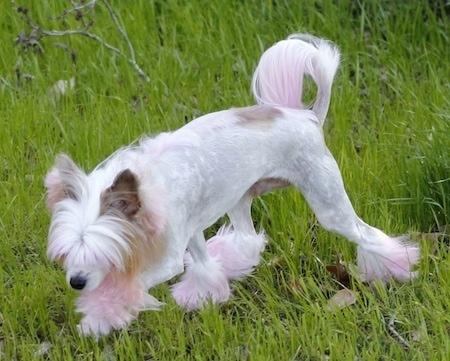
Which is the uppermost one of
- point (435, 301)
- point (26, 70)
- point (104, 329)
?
point (26, 70)

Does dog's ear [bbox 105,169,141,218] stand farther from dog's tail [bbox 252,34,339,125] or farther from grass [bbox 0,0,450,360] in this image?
dog's tail [bbox 252,34,339,125]

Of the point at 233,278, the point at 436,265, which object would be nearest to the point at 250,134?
the point at 233,278

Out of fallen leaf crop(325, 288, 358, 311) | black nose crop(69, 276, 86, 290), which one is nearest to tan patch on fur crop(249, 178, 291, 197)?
fallen leaf crop(325, 288, 358, 311)

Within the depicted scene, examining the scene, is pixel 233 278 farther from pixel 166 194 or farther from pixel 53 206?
pixel 53 206

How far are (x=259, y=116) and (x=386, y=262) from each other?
74 cm

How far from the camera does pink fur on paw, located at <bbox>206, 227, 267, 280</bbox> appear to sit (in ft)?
11.9

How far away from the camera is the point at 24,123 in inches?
177

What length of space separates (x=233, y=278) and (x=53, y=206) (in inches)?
38.8

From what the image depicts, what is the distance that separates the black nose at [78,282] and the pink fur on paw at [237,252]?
0.88m

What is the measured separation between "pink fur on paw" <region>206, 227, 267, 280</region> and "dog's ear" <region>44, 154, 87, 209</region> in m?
0.90

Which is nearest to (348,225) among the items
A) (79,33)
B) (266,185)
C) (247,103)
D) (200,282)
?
(266,185)

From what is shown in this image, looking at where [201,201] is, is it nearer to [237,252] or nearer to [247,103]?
[237,252]

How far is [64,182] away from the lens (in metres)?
2.81

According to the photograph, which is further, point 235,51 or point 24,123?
point 235,51
